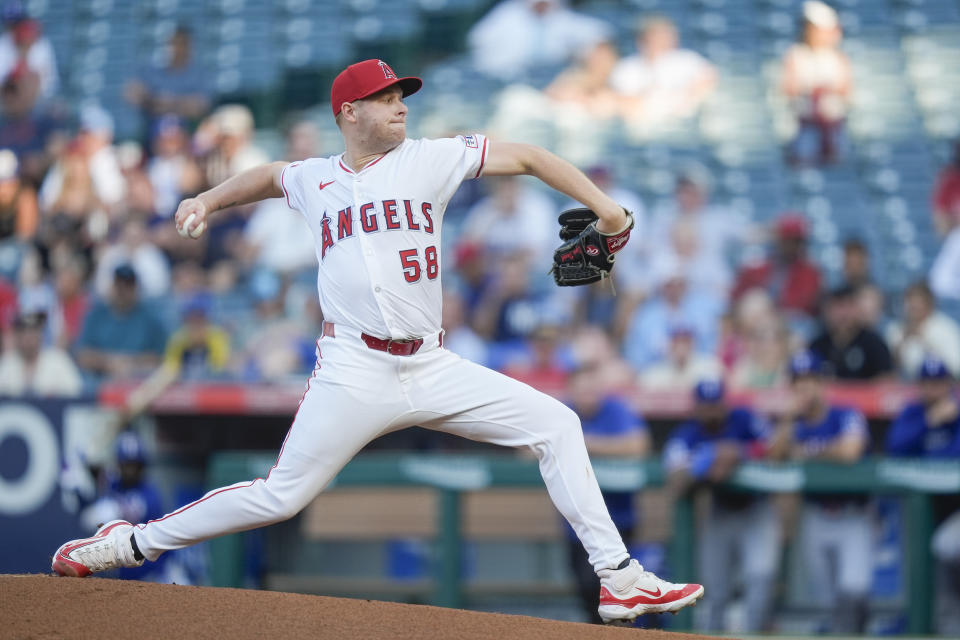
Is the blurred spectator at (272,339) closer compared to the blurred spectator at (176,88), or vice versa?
the blurred spectator at (272,339)

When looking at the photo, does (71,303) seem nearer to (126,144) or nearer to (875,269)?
(126,144)

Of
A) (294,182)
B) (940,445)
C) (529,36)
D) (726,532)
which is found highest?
(529,36)

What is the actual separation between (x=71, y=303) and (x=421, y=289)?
5858 millimetres

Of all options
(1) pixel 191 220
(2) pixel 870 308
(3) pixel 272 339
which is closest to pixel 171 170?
(3) pixel 272 339

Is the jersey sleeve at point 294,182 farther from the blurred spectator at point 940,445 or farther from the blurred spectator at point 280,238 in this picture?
the blurred spectator at point 280,238

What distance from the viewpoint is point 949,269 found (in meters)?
8.51

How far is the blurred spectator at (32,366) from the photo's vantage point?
793cm

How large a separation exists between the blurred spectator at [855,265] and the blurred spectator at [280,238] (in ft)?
12.2

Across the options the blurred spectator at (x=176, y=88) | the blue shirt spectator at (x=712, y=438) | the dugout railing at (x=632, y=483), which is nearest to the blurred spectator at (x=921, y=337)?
the dugout railing at (x=632, y=483)

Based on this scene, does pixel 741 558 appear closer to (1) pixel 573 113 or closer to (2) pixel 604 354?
(2) pixel 604 354

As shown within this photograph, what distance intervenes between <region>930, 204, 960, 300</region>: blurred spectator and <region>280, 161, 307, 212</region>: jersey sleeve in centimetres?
575

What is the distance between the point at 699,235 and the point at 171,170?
14.1ft

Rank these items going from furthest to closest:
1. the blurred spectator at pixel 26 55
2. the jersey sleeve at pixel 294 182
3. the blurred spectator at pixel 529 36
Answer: the blurred spectator at pixel 26 55 → the blurred spectator at pixel 529 36 → the jersey sleeve at pixel 294 182

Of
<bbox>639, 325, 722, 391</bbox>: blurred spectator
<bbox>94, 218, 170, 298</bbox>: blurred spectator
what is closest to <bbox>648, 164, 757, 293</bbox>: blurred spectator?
<bbox>639, 325, 722, 391</bbox>: blurred spectator
